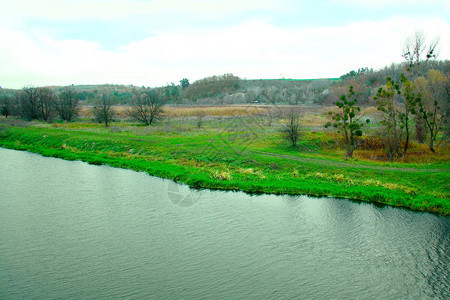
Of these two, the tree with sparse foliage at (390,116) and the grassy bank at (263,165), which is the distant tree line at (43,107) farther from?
the tree with sparse foliage at (390,116)

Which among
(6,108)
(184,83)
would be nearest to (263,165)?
(6,108)

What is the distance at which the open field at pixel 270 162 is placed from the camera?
933 inches

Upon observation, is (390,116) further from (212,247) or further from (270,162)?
(212,247)

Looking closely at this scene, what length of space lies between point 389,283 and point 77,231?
14153 millimetres

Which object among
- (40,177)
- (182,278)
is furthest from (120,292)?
(40,177)

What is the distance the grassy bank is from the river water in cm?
167

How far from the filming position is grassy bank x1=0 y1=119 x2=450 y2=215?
77.0 ft

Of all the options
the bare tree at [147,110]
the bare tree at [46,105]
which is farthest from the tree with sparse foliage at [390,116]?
the bare tree at [46,105]

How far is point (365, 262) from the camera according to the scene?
14328 mm

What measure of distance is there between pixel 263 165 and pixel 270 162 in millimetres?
888

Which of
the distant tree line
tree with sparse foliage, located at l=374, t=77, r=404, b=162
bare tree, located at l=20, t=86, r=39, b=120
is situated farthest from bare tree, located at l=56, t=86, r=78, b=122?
tree with sparse foliage, located at l=374, t=77, r=404, b=162

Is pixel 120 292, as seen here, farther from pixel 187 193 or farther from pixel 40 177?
pixel 40 177

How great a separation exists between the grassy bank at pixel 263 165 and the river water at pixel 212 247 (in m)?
1.67

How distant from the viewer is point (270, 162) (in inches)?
1209
